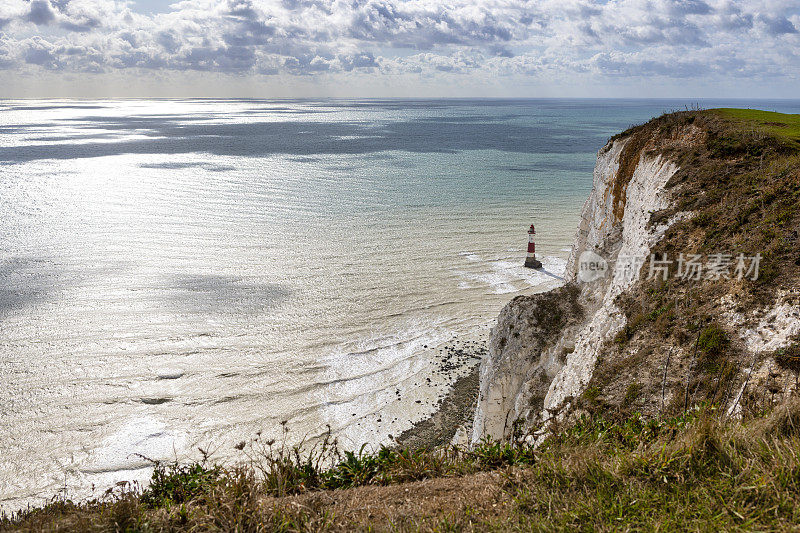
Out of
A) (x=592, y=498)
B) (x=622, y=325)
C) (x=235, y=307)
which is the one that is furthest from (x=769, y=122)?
(x=235, y=307)

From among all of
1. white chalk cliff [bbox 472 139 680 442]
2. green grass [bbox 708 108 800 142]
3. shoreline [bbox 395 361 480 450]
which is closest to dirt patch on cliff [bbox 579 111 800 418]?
white chalk cliff [bbox 472 139 680 442]

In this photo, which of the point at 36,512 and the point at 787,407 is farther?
the point at 36,512

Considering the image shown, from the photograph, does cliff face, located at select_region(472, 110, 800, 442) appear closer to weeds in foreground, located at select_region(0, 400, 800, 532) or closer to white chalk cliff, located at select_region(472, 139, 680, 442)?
white chalk cliff, located at select_region(472, 139, 680, 442)

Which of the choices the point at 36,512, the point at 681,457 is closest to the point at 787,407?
the point at 681,457

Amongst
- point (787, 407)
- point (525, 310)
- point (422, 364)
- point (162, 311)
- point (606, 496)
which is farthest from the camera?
point (162, 311)

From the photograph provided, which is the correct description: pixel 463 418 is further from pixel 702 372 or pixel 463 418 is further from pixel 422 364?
pixel 702 372

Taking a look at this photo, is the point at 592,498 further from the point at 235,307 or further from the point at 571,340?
the point at 235,307

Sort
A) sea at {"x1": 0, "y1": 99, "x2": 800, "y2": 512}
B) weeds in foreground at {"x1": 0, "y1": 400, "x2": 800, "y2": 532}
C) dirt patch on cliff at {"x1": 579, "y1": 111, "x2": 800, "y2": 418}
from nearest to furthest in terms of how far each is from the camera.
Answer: weeds in foreground at {"x1": 0, "y1": 400, "x2": 800, "y2": 532}, dirt patch on cliff at {"x1": 579, "y1": 111, "x2": 800, "y2": 418}, sea at {"x1": 0, "y1": 99, "x2": 800, "y2": 512}
